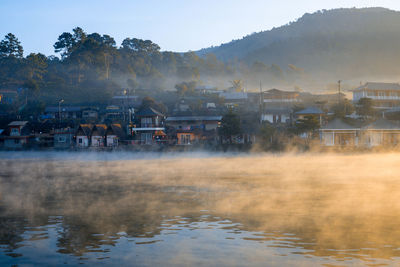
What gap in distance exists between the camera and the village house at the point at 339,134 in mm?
53188

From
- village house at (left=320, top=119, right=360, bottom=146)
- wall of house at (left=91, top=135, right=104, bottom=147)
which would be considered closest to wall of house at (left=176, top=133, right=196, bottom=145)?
wall of house at (left=91, top=135, right=104, bottom=147)

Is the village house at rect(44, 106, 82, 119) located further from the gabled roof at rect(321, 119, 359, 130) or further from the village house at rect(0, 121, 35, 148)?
the gabled roof at rect(321, 119, 359, 130)

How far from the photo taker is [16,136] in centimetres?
6712

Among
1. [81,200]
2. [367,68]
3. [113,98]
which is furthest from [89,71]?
[367,68]

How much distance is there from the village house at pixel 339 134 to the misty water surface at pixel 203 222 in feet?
90.5

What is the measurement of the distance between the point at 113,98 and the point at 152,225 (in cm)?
7222

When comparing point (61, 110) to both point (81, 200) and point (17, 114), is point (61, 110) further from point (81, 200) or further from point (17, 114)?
point (81, 200)

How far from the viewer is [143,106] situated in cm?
7219

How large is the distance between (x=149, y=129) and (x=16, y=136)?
69.9 feet

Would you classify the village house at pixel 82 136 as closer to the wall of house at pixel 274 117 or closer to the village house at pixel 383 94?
the wall of house at pixel 274 117

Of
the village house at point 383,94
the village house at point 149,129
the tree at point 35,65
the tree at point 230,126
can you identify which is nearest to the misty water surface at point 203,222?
the tree at point 230,126

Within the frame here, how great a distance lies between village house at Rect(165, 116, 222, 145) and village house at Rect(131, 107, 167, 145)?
2060 mm

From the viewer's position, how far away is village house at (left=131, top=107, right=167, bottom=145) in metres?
63.1

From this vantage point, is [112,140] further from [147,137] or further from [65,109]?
[65,109]
